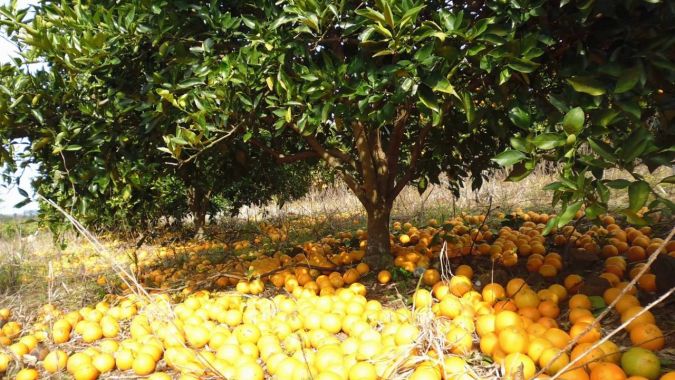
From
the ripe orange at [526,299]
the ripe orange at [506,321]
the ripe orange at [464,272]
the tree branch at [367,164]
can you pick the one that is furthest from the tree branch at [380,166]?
the ripe orange at [506,321]

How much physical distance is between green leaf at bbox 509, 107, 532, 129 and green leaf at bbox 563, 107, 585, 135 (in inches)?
9.7

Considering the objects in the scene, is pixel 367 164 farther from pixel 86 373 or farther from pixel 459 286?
pixel 86 373

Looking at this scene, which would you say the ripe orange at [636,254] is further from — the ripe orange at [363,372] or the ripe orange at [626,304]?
the ripe orange at [363,372]

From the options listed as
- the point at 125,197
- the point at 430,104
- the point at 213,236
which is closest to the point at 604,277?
the point at 430,104

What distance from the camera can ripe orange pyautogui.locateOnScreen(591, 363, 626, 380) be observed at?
1.60 m

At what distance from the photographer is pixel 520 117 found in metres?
1.77

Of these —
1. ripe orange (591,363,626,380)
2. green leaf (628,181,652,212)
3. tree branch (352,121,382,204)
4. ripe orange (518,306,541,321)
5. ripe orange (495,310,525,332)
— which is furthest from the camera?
tree branch (352,121,382,204)

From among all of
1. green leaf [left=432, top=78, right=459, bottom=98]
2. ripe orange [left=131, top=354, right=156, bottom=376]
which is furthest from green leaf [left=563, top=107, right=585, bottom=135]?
ripe orange [left=131, top=354, right=156, bottom=376]

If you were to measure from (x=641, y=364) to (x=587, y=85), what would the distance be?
3.47 ft

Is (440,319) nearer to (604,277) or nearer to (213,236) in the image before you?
(604,277)

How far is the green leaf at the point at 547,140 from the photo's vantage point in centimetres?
156

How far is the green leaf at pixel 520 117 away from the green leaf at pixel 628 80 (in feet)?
1.09

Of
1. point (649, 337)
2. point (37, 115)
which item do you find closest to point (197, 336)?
point (37, 115)

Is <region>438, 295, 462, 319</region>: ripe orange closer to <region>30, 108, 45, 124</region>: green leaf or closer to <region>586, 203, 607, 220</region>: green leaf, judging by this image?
<region>586, 203, 607, 220</region>: green leaf
